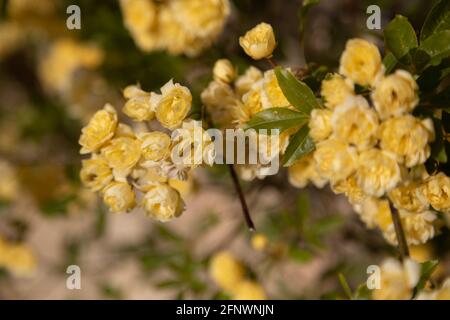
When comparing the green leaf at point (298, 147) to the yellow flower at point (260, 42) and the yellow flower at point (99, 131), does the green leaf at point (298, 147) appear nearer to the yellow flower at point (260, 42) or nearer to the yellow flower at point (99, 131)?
the yellow flower at point (260, 42)

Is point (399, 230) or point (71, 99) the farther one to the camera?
point (71, 99)

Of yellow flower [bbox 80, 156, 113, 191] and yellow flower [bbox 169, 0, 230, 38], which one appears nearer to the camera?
yellow flower [bbox 80, 156, 113, 191]

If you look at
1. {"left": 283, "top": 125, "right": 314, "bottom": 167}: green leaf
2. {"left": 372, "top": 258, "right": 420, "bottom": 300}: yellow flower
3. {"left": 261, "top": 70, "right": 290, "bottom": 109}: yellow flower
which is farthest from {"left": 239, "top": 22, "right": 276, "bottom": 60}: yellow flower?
{"left": 372, "top": 258, "right": 420, "bottom": 300}: yellow flower

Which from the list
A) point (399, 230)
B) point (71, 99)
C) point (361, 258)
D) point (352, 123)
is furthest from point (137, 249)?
point (352, 123)

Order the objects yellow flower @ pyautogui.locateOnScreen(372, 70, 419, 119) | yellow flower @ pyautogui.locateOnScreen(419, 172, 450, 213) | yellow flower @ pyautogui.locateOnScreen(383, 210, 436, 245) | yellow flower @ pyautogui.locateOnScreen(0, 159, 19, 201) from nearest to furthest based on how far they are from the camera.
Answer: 1. yellow flower @ pyautogui.locateOnScreen(372, 70, 419, 119)
2. yellow flower @ pyautogui.locateOnScreen(419, 172, 450, 213)
3. yellow flower @ pyautogui.locateOnScreen(383, 210, 436, 245)
4. yellow flower @ pyautogui.locateOnScreen(0, 159, 19, 201)

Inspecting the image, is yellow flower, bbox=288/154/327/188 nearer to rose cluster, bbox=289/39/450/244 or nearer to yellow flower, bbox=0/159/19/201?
rose cluster, bbox=289/39/450/244
